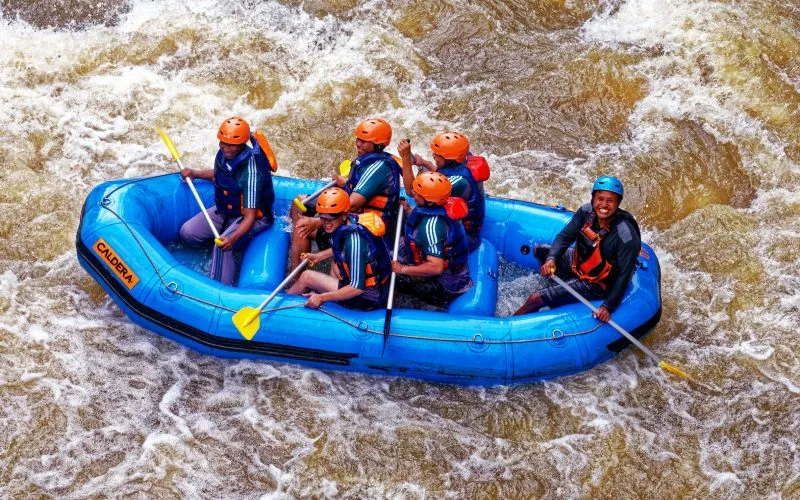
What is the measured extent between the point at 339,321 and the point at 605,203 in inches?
78.4

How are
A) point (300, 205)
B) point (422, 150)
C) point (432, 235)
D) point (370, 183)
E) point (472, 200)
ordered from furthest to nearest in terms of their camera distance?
point (422, 150)
point (300, 205)
point (472, 200)
point (370, 183)
point (432, 235)

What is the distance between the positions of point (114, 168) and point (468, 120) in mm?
3546

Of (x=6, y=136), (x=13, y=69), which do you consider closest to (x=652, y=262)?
(x=6, y=136)

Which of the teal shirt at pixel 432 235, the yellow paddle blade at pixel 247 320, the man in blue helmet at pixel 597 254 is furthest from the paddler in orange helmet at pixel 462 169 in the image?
the yellow paddle blade at pixel 247 320

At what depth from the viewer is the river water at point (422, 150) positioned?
19.5 feet

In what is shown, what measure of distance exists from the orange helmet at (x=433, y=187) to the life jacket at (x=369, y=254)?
44cm

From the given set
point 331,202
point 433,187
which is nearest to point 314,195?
point 331,202

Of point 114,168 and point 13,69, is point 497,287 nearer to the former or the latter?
point 114,168

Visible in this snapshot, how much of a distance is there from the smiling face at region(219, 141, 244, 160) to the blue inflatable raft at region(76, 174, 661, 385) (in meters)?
0.69

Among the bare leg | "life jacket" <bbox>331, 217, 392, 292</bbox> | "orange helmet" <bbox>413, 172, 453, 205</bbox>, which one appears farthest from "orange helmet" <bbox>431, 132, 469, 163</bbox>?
the bare leg

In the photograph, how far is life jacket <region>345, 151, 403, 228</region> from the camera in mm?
6387

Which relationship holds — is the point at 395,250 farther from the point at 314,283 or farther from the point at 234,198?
the point at 234,198

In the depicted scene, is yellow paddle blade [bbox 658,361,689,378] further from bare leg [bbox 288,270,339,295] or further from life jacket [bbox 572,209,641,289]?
bare leg [bbox 288,270,339,295]

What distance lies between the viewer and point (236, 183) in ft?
21.1
